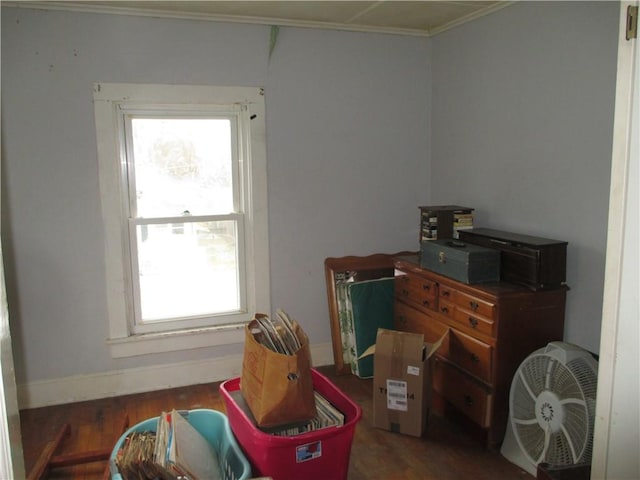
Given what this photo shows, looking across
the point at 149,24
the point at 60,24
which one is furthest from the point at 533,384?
the point at 60,24

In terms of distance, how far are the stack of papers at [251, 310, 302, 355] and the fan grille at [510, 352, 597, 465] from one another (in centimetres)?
107

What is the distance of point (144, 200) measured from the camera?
3.19 metres

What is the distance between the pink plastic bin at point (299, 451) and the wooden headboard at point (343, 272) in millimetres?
1325

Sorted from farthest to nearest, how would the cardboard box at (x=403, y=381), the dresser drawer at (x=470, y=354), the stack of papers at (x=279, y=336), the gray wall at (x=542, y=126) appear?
the cardboard box at (x=403, y=381)
the dresser drawer at (x=470, y=354)
the gray wall at (x=542, y=126)
the stack of papers at (x=279, y=336)

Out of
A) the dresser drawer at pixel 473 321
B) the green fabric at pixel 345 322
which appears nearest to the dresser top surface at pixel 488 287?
the dresser drawer at pixel 473 321

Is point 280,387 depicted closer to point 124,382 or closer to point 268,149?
point 124,382

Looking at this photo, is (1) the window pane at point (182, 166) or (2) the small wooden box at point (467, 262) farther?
(1) the window pane at point (182, 166)

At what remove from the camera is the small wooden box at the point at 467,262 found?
2582 millimetres

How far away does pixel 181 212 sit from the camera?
326cm

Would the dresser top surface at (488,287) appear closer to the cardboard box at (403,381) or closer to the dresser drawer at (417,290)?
the dresser drawer at (417,290)

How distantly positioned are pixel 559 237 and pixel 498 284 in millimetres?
411

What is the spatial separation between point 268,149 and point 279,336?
1553mm

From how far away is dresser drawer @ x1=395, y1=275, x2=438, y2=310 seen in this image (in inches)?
114

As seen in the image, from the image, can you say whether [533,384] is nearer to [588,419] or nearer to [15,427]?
[588,419]
